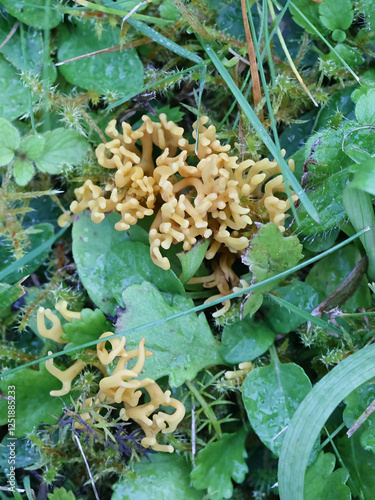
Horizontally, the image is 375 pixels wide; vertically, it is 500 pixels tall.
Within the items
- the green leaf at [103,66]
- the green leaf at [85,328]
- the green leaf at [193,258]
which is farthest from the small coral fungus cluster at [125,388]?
the green leaf at [103,66]

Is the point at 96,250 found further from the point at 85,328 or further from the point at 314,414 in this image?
the point at 314,414

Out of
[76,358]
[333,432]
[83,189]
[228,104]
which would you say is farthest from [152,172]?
[333,432]

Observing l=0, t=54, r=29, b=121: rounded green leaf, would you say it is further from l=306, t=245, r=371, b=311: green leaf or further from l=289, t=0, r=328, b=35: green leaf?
l=306, t=245, r=371, b=311: green leaf

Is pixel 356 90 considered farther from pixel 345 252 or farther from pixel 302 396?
pixel 302 396

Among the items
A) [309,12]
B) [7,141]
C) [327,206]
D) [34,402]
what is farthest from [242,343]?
[309,12]

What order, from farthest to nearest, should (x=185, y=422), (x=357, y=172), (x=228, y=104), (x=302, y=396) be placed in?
(x=228, y=104) → (x=185, y=422) → (x=302, y=396) → (x=357, y=172)

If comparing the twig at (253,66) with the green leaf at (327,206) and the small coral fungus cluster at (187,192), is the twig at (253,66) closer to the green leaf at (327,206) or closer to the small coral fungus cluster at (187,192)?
the small coral fungus cluster at (187,192)
